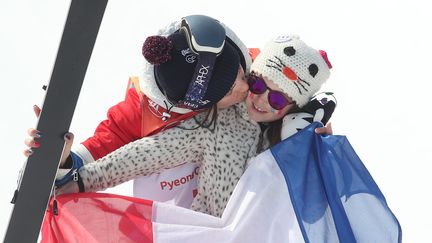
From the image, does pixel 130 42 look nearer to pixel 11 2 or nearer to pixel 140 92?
pixel 11 2

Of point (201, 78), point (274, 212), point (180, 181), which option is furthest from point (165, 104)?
point (274, 212)

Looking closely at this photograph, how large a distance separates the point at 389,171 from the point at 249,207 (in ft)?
4.07

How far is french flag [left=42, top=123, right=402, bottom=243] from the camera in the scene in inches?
67.9

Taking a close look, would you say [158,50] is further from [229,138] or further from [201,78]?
[229,138]

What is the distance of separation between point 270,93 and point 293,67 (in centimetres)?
9

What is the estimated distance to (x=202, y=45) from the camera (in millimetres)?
1722

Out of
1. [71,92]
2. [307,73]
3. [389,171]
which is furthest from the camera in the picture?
[389,171]

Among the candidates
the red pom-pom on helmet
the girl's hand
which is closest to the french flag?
the girl's hand

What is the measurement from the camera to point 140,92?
6.31 ft

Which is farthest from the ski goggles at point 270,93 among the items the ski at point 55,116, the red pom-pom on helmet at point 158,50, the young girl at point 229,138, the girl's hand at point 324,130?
the ski at point 55,116

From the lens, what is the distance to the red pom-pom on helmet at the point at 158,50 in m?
1.71

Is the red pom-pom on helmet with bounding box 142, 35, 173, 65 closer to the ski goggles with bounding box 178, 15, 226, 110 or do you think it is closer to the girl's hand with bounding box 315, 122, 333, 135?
the ski goggles with bounding box 178, 15, 226, 110

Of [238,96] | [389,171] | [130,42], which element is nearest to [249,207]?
[238,96]

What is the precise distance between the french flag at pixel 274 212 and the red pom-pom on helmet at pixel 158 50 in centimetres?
34
